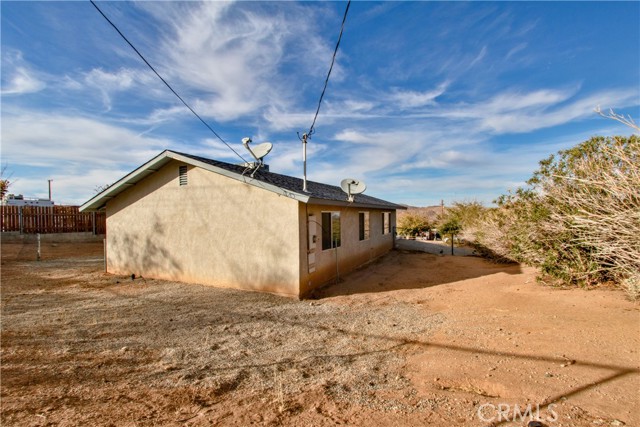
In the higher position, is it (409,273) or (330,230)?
(330,230)

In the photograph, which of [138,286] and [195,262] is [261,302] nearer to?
[195,262]

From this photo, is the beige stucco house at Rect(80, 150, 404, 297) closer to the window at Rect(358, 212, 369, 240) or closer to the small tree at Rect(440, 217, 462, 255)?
the window at Rect(358, 212, 369, 240)

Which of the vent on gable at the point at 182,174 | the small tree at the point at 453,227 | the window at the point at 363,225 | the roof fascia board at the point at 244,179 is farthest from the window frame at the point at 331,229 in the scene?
the small tree at the point at 453,227

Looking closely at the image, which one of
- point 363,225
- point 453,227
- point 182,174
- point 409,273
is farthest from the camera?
point 453,227

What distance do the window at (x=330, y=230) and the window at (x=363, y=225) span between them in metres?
2.61

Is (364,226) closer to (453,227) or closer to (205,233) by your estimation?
(205,233)

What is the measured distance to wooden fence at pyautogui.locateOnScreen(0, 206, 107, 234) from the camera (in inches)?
762

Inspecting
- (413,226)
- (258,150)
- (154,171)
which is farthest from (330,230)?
(413,226)

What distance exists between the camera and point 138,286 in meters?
9.46

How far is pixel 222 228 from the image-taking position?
9016 millimetres

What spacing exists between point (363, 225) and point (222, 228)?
666 centimetres

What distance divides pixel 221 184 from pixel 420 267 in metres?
8.99
